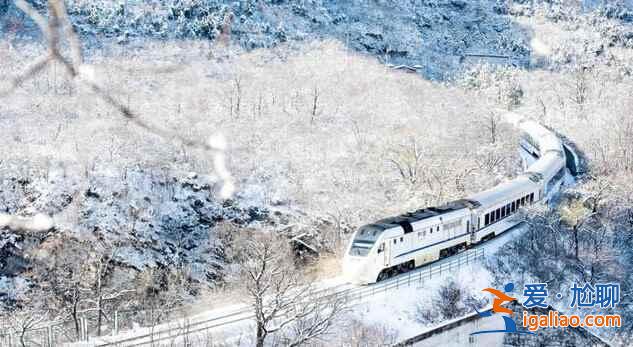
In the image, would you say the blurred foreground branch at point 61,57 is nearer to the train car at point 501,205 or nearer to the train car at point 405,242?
the train car at point 405,242

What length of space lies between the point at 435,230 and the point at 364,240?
12.2ft

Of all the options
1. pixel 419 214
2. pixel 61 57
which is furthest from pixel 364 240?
pixel 61 57

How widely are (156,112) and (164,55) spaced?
883cm

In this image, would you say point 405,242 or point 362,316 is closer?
point 362,316

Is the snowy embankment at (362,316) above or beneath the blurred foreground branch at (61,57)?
beneath

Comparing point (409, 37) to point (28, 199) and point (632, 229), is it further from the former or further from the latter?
point (28, 199)

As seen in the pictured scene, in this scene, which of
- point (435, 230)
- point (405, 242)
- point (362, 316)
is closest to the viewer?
point (362, 316)

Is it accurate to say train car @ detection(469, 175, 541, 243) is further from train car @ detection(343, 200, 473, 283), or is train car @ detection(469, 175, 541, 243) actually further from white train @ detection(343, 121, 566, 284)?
train car @ detection(343, 200, 473, 283)

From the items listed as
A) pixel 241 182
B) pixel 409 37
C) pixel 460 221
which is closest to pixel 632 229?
pixel 460 221

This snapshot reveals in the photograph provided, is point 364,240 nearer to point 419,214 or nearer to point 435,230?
point 419,214

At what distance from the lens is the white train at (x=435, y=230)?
85.6 feet

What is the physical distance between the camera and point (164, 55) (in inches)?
1998

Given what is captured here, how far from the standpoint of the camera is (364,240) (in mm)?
26328

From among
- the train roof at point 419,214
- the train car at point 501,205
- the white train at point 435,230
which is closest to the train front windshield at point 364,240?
the white train at point 435,230
